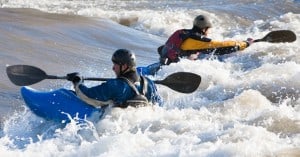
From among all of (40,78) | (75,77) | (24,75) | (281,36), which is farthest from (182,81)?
(281,36)

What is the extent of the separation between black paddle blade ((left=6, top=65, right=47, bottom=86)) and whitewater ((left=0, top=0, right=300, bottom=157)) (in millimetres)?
426

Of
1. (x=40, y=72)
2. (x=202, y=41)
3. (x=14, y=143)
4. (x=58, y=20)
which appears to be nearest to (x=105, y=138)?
(x=14, y=143)

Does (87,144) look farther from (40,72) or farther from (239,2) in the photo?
(239,2)

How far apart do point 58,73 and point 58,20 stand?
5.92 meters

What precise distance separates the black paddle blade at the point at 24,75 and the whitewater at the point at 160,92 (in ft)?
1.40

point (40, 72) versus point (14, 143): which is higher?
point (40, 72)

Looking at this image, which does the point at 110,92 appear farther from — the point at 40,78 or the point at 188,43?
the point at 188,43

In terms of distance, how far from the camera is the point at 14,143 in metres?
6.29

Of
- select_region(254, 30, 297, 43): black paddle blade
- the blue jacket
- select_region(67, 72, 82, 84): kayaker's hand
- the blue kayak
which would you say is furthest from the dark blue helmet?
select_region(254, 30, 297, 43): black paddle blade

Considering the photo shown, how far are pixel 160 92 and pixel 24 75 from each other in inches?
92.9

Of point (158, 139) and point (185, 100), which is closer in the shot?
point (158, 139)

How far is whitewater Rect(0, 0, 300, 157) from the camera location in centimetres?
574

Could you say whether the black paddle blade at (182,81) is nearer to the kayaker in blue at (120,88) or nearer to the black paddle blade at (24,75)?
the kayaker in blue at (120,88)

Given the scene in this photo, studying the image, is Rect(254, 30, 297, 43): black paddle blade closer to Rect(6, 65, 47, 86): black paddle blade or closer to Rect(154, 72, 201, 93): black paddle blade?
Rect(154, 72, 201, 93): black paddle blade
